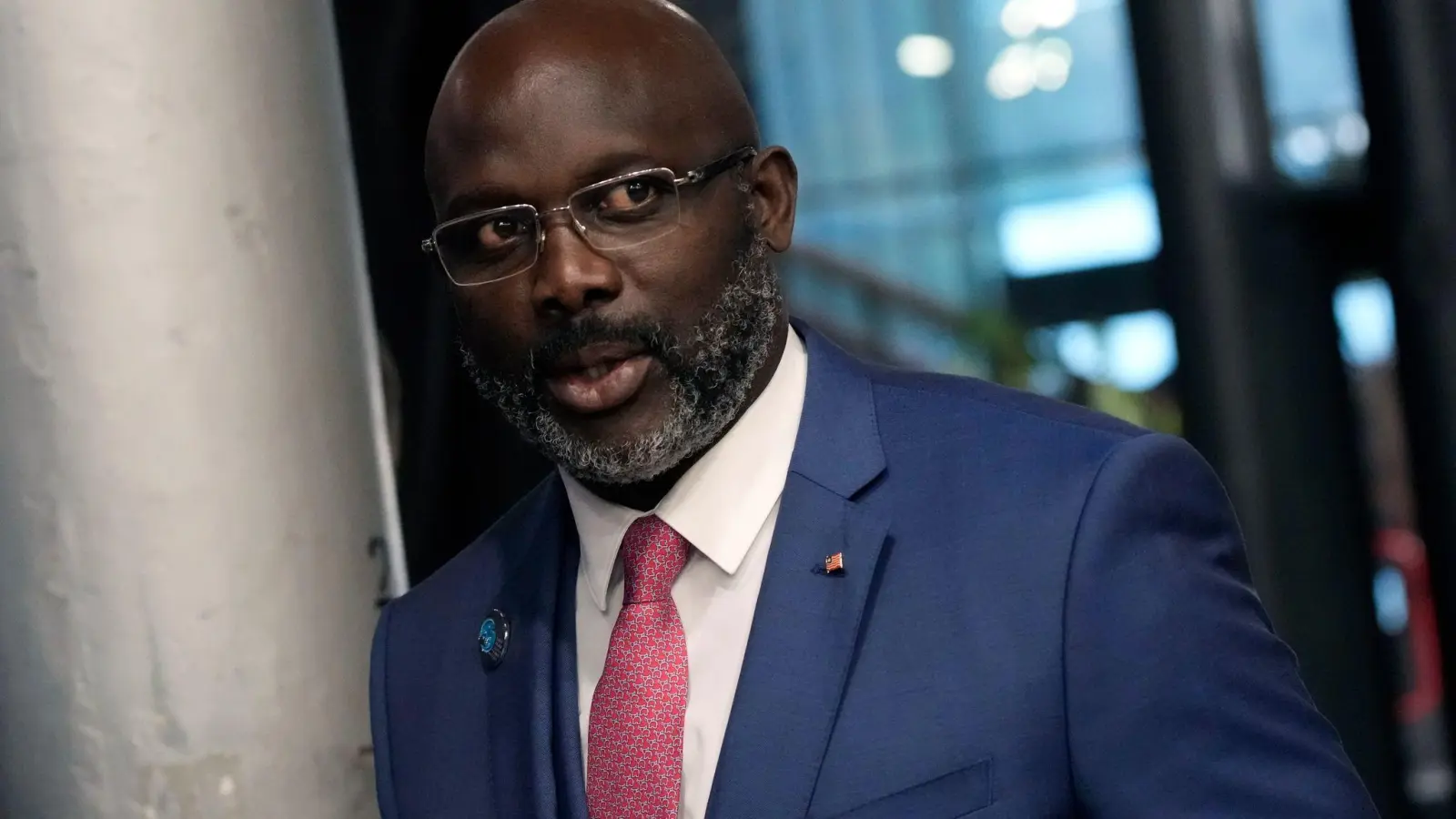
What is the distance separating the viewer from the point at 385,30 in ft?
9.84

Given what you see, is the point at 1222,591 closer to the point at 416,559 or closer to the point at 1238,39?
the point at 416,559

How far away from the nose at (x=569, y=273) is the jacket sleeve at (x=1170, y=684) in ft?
1.64

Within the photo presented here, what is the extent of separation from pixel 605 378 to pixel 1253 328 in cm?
239

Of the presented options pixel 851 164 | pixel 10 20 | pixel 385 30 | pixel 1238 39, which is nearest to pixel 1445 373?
pixel 1238 39

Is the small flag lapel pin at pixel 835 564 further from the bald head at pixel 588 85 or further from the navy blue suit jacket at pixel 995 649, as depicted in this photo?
the bald head at pixel 588 85

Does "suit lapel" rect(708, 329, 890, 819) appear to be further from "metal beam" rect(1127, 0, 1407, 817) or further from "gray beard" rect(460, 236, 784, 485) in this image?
"metal beam" rect(1127, 0, 1407, 817)

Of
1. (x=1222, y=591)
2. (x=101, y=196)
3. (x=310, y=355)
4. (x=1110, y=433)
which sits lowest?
(x=1222, y=591)

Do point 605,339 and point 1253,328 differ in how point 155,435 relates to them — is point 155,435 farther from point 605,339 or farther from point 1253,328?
point 1253,328

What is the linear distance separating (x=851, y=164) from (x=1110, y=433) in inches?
177

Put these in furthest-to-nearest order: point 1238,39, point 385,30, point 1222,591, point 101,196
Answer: point 1238,39 → point 385,30 → point 101,196 → point 1222,591

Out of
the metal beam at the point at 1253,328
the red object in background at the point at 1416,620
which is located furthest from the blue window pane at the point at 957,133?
the metal beam at the point at 1253,328

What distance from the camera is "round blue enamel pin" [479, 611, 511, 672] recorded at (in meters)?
1.68

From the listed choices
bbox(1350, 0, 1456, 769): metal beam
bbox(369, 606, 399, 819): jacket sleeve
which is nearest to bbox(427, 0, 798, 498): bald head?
bbox(369, 606, 399, 819): jacket sleeve

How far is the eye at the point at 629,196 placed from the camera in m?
1.49
